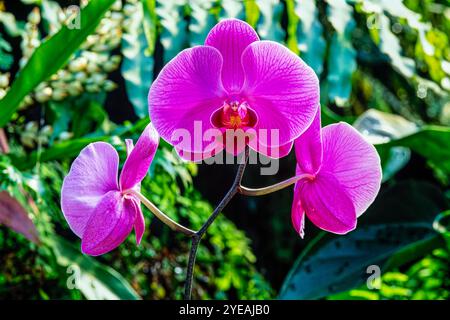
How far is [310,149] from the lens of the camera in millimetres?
515

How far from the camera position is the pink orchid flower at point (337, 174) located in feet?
1.66

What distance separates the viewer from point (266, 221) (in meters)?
1.92

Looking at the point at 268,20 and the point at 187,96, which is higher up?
the point at 187,96

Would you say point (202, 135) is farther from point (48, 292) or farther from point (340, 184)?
point (48, 292)

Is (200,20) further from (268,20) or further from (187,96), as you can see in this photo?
(187,96)

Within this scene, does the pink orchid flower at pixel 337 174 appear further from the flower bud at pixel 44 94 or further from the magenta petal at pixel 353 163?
the flower bud at pixel 44 94

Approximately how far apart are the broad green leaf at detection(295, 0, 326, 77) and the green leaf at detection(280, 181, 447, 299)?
32 cm

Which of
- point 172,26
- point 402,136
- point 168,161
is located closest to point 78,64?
point 172,26

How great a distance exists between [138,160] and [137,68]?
1.65 ft

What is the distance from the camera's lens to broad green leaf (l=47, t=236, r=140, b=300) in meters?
0.91

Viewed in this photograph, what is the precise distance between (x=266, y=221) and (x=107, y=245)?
1.45m

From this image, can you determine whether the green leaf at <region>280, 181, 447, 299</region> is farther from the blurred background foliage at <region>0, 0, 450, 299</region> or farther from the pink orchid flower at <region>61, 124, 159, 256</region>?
the pink orchid flower at <region>61, 124, 159, 256</region>

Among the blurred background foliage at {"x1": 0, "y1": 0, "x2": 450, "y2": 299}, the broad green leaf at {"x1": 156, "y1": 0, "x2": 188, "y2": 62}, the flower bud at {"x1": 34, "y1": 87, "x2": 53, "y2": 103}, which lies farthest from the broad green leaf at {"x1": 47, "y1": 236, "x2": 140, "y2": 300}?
the broad green leaf at {"x1": 156, "y1": 0, "x2": 188, "y2": 62}
